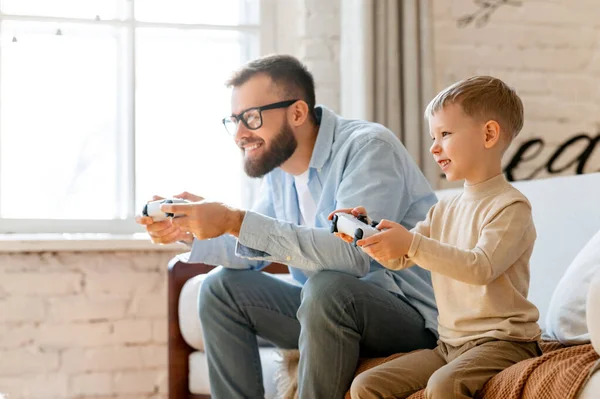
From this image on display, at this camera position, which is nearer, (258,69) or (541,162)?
Result: (258,69)

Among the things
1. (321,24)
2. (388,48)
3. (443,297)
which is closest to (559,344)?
(443,297)

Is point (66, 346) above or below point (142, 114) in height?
below

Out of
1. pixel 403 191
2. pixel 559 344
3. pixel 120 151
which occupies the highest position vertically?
pixel 120 151

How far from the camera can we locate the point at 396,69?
2.93 metres

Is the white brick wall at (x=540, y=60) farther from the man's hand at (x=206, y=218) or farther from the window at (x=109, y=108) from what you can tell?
the man's hand at (x=206, y=218)

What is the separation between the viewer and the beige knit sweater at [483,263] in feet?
4.41

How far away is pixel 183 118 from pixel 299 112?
126 cm

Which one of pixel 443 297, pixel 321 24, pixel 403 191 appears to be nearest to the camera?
pixel 443 297

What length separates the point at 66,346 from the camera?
2.94 m

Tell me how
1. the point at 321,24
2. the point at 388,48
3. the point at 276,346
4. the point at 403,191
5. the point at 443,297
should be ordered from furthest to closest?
the point at 321,24 < the point at 388,48 < the point at 276,346 < the point at 403,191 < the point at 443,297

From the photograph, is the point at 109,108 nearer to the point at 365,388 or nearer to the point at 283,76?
the point at 283,76

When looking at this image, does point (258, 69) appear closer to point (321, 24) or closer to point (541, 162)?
point (321, 24)

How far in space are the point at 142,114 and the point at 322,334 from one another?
1849mm

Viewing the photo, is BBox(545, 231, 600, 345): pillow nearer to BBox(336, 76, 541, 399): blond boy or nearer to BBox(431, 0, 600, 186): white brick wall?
BBox(336, 76, 541, 399): blond boy
